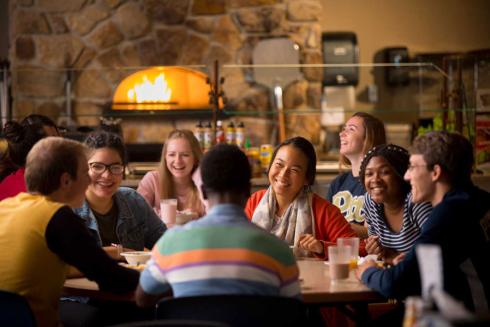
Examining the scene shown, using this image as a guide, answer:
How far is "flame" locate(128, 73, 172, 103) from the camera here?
25.6 ft

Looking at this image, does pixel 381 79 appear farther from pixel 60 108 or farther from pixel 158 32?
pixel 60 108

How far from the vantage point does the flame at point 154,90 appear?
779 centimetres

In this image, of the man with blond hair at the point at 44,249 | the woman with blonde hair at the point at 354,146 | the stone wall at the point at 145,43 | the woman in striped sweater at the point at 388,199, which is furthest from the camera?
the stone wall at the point at 145,43

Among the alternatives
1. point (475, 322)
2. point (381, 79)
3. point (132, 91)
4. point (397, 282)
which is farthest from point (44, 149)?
point (381, 79)

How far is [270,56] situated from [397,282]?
499 centimetres

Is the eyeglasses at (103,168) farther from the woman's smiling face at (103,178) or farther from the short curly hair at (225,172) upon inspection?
the short curly hair at (225,172)

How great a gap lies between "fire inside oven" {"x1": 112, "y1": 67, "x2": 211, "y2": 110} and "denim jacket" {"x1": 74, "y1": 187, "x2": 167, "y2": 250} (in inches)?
149

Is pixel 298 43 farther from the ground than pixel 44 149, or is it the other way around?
pixel 298 43

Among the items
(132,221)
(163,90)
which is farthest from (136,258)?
(163,90)

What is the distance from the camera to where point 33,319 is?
272cm

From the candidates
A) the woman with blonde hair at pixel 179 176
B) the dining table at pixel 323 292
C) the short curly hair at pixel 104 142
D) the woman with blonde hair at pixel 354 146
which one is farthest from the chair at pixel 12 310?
the woman with blonde hair at pixel 354 146

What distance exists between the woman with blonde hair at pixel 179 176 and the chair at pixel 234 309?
219cm

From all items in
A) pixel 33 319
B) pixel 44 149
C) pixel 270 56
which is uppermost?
pixel 270 56

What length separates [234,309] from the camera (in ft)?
7.97
